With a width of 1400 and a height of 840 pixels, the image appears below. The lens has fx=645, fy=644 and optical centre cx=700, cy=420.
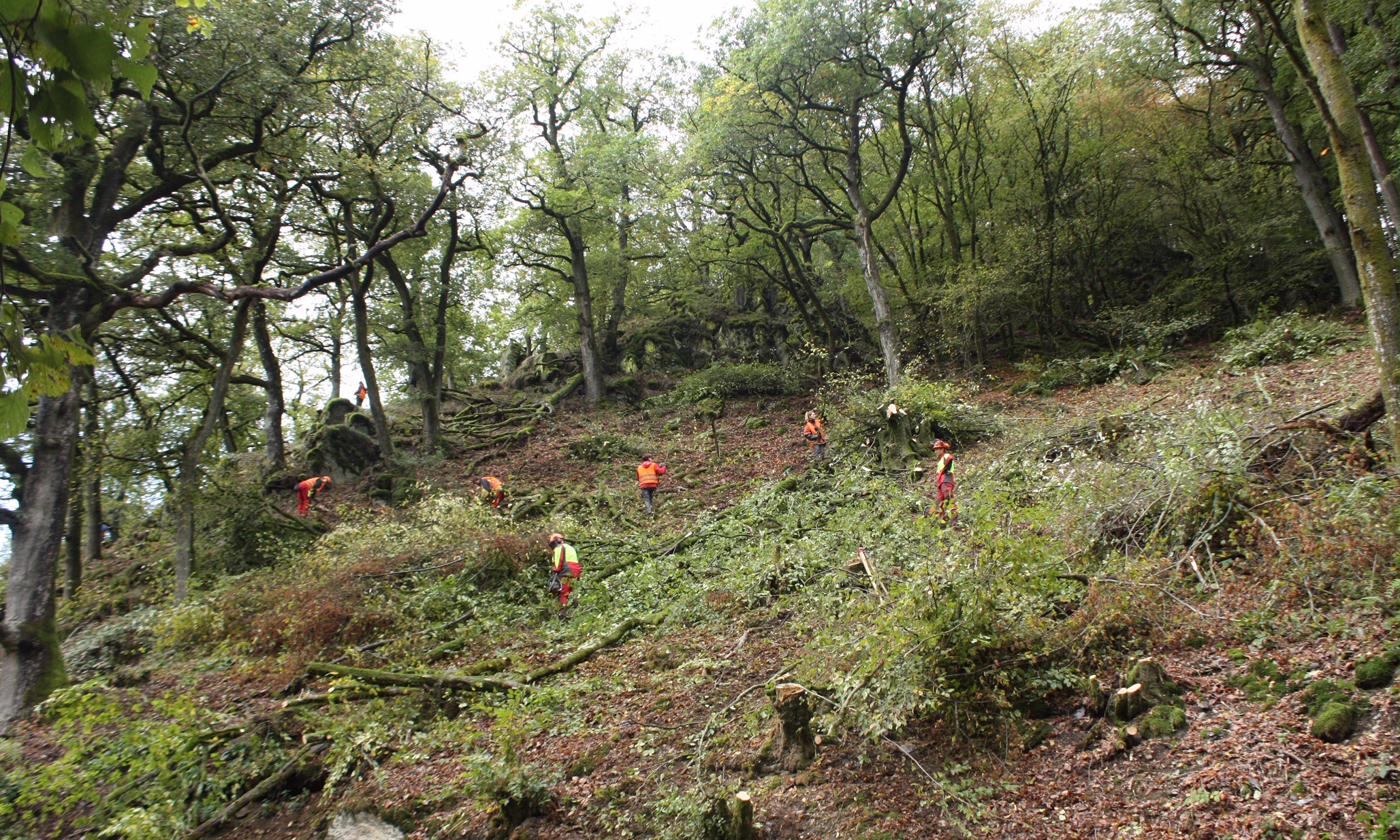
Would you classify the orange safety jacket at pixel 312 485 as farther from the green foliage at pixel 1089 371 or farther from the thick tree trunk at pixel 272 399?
the green foliage at pixel 1089 371

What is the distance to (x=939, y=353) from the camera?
62.8 ft

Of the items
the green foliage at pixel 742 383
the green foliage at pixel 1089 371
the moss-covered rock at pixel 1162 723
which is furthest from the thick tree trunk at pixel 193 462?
the green foliage at pixel 1089 371

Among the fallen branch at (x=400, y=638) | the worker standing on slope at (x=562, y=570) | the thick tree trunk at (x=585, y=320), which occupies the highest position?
the thick tree trunk at (x=585, y=320)

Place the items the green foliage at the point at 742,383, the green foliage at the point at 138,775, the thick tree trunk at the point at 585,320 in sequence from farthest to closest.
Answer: the thick tree trunk at the point at 585,320, the green foliage at the point at 742,383, the green foliage at the point at 138,775

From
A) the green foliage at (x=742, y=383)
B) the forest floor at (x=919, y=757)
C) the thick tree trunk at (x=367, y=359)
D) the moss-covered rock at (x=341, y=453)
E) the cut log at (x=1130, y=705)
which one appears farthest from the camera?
the green foliage at (x=742, y=383)

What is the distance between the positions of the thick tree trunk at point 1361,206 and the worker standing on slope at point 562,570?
8.36 meters

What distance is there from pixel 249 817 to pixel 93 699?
2.57 meters

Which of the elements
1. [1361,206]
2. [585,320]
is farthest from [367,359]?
[1361,206]

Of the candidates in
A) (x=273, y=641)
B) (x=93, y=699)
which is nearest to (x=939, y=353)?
(x=273, y=641)

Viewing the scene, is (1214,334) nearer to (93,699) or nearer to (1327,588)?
(1327,588)

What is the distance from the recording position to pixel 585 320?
22.3 m

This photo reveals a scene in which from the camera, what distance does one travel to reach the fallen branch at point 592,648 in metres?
6.96

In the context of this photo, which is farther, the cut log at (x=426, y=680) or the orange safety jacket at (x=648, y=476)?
the orange safety jacket at (x=648, y=476)

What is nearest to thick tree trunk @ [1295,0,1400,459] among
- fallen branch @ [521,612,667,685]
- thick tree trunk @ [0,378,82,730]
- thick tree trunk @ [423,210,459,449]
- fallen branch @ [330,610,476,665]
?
fallen branch @ [521,612,667,685]
